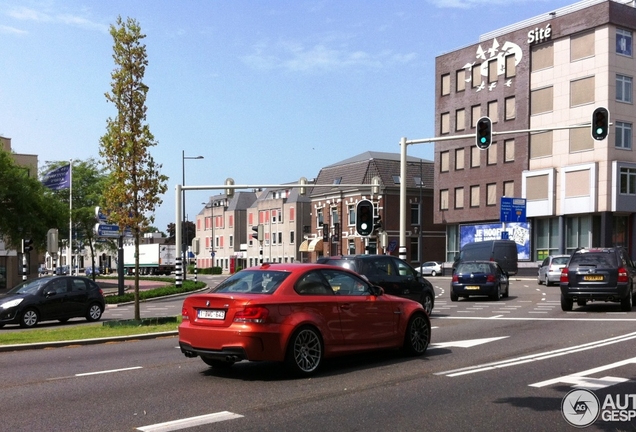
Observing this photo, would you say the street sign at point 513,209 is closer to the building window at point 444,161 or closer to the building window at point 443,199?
the building window at point 443,199

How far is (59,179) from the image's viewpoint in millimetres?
49281

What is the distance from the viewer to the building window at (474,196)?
66.6 m

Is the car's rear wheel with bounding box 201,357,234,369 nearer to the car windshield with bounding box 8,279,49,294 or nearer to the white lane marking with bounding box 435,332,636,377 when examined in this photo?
the white lane marking with bounding box 435,332,636,377

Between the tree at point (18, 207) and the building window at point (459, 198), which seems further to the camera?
the building window at point (459, 198)

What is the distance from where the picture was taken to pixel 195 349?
9992 millimetres

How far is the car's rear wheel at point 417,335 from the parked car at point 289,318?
0.31 m

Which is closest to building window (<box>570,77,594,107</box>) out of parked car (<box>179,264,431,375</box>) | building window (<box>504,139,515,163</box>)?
building window (<box>504,139,515,163</box>)

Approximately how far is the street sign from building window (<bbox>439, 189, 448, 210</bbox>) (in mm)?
11089

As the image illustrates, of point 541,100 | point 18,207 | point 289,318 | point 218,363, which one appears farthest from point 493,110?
point 289,318

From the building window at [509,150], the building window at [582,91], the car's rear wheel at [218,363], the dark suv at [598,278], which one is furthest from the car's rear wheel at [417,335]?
the building window at [509,150]

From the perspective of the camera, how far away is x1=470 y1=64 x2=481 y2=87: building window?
66438 mm

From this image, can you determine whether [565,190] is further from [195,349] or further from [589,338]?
[195,349]

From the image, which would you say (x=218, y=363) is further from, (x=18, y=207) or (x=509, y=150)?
(x=509, y=150)

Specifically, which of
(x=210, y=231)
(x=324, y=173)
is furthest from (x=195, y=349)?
(x=210, y=231)
